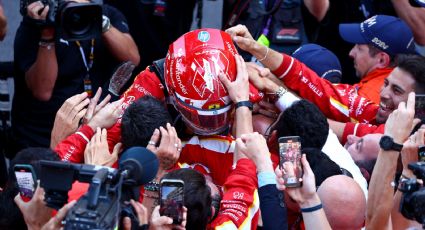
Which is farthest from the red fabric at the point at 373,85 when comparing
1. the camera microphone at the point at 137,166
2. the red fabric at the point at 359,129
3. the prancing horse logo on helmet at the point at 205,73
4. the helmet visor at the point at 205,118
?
the camera microphone at the point at 137,166

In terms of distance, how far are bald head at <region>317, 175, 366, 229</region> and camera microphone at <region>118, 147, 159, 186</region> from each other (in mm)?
1147

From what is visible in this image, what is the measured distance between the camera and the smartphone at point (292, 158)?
14.5 feet

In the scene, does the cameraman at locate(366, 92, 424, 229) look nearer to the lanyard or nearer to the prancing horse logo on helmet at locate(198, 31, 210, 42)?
the prancing horse logo on helmet at locate(198, 31, 210, 42)

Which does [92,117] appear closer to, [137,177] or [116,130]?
[116,130]

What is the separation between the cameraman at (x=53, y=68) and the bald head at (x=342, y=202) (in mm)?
2266

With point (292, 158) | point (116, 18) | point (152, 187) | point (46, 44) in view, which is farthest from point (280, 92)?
point (116, 18)

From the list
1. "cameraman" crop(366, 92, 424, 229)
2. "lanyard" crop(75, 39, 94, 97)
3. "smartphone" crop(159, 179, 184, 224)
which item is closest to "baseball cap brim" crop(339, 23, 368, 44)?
"lanyard" crop(75, 39, 94, 97)

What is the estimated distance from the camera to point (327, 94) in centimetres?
594

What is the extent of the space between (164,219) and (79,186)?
41cm

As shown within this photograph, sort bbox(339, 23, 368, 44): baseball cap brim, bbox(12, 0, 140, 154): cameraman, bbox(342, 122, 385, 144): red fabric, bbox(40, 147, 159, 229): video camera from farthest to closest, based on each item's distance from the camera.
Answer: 1. bbox(339, 23, 368, 44): baseball cap brim
2. bbox(12, 0, 140, 154): cameraman
3. bbox(342, 122, 385, 144): red fabric
4. bbox(40, 147, 159, 229): video camera

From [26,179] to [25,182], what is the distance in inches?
0.5

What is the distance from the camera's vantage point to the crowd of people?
174 inches

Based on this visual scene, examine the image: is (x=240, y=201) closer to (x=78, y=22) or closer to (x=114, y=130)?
(x=114, y=130)

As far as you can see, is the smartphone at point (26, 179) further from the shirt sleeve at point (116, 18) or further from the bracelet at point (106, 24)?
the shirt sleeve at point (116, 18)
